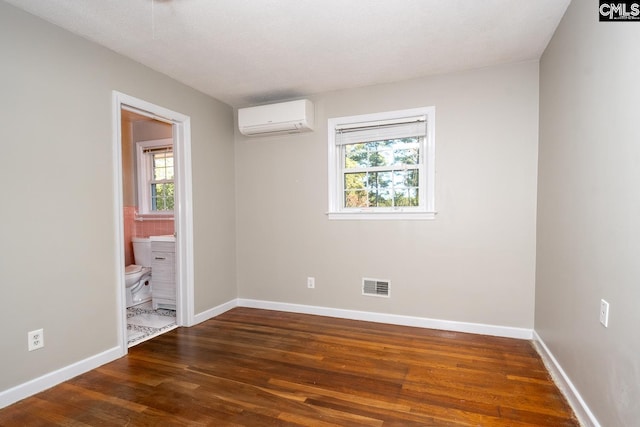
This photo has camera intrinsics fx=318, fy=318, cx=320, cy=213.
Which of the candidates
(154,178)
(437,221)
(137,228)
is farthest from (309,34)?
(137,228)

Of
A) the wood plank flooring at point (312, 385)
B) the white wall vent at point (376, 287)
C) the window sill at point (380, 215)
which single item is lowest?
the wood plank flooring at point (312, 385)

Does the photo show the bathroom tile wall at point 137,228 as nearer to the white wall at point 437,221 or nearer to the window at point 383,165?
the white wall at point 437,221

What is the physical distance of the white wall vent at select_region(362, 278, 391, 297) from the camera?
129 inches

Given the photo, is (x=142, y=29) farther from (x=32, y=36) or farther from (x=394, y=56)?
(x=394, y=56)

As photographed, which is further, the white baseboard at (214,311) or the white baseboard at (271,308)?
Result: the white baseboard at (214,311)

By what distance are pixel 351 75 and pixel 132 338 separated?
10.5 feet

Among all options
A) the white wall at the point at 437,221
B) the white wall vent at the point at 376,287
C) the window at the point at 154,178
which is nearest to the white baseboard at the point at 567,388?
the white wall at the point at 437,221

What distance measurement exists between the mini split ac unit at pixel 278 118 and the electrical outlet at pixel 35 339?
2.47 metres

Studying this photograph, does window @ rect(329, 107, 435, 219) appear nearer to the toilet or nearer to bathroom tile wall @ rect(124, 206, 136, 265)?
the toilet

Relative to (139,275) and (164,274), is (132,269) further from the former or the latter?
(164,274)

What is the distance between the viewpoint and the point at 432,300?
10.2 ft

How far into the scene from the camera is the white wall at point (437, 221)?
282cm

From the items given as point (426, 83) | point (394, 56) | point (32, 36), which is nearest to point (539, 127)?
point (426, 83)

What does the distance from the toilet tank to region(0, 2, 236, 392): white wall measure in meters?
1.82
